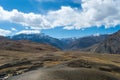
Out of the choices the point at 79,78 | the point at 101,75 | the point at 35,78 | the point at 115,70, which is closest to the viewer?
the point at 35,78

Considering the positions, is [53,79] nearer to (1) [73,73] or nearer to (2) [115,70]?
(1) [73,73]

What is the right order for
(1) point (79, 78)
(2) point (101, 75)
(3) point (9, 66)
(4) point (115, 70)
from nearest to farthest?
1. (1) point (79, 78)
2. (2) point (101, 75)
3. (4) point (115, 70)
4. (3) point (9, 66)

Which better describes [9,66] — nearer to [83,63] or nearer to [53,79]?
[83,63]

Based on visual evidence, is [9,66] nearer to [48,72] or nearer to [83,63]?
[83,63]

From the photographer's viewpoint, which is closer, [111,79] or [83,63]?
[111,79]

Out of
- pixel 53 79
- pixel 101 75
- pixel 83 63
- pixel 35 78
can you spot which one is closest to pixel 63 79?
pixel 53 79

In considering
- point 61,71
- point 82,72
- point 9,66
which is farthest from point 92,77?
point 9,66

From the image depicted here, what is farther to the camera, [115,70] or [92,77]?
[115,70]

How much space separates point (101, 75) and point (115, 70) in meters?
22.4

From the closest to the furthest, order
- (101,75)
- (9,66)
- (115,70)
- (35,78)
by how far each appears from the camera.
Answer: (35,78), (101,75), (115,70), (9,66)

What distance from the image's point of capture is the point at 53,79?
60.7 meters

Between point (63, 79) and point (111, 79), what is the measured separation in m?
16.4

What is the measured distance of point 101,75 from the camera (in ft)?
235

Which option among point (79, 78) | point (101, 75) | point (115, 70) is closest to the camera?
point (79, 78)
